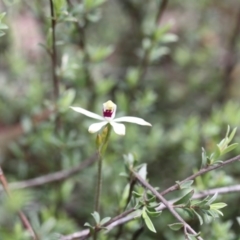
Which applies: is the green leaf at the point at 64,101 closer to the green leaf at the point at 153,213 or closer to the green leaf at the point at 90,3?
the green leaf at the point at 90,3

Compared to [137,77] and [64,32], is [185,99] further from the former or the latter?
[64,32]

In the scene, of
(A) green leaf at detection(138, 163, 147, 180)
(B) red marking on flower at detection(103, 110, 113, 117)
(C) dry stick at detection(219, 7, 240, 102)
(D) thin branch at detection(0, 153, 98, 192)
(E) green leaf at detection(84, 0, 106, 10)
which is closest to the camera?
(B) red marking on flower at detection(103, 110, 113, 117)

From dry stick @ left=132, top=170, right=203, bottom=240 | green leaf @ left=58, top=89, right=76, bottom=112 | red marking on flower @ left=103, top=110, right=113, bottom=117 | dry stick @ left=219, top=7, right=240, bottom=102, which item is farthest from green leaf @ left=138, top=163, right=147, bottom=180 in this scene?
dry stick @ left=219, top=7, right=240, bottom=102

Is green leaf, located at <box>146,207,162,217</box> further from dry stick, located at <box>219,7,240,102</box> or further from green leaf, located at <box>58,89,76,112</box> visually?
dry stick, located at <box>219,7,240,102</box>

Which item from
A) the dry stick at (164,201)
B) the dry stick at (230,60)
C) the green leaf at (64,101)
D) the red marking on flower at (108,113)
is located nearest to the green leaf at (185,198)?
the dry stick at (164,201)

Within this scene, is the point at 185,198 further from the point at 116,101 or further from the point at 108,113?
the point at 116,101

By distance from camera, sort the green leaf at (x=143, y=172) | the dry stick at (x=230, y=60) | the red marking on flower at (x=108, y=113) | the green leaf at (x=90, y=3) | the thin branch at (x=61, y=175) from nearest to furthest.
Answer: the red marking on flower at (x=108, y=113), the green leaf at (x=143, y=172), the green leaf at (x=90, y=3), the thin branch at (x=61, y=175), the dry stick at (x=230, y=60)

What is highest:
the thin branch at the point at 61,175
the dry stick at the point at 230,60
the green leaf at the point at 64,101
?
the green leaf at the point at 64,101

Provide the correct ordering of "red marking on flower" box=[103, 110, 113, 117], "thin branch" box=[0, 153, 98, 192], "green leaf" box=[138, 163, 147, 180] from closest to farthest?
"red marking on flower" box=[103, 110, 113, 117]
"green leaf" box=[138, 163, 147, 180]
"thin branch" box=[0, 153, 98, 192]

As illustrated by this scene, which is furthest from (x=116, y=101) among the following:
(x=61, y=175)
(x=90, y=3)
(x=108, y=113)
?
(x=108, y=113)
